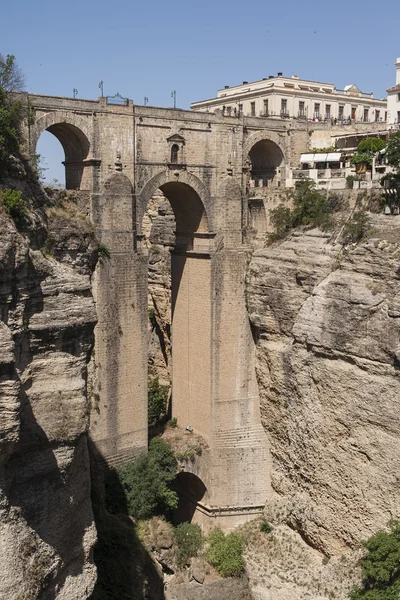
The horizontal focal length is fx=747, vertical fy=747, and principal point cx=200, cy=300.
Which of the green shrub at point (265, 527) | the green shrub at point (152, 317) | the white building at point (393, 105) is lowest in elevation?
the green shrub at point (265, 527)

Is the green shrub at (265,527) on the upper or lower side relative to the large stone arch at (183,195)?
lower

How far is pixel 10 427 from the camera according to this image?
1284cm

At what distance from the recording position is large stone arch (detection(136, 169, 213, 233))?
2656 cm

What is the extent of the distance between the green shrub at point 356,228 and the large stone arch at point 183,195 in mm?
5257

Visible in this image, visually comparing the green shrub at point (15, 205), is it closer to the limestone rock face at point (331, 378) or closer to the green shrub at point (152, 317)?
the limestone rock face at point (331, 378)

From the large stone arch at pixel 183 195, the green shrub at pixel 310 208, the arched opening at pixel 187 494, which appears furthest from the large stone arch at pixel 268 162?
the arched opening at pixel 187 494

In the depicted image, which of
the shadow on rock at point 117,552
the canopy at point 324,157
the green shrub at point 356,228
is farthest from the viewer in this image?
the canopy at point 324,157

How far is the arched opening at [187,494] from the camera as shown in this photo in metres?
29.1

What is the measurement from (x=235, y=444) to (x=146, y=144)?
11.7m

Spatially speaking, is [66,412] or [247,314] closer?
[66,412]

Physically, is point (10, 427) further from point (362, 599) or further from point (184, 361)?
point (184, 361)

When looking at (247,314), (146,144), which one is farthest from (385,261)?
(146,144)

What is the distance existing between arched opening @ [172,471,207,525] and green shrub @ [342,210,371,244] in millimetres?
10753

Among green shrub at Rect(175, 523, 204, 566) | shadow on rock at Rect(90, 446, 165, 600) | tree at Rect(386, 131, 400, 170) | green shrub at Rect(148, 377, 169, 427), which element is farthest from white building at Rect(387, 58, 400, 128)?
shadow on rock at Rect(90, 446, 165, 600)
